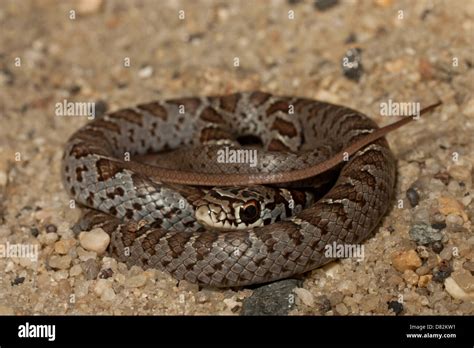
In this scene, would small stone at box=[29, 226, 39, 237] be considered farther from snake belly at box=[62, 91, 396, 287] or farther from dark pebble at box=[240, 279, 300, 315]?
dark pebble at box=[240, 279, 300, 315]

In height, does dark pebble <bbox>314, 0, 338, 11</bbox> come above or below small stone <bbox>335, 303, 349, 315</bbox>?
above

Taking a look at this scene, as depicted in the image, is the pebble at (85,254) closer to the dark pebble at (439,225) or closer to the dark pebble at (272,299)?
the dark pebble at (272,299)

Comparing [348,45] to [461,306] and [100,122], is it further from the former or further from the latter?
[461,306]

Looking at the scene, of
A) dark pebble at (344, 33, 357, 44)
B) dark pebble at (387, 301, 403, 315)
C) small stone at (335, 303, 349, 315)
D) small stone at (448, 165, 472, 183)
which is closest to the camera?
dark pebble at (387, 301, 403, 315)

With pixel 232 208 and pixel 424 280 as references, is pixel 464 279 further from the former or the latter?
pixel 232 208

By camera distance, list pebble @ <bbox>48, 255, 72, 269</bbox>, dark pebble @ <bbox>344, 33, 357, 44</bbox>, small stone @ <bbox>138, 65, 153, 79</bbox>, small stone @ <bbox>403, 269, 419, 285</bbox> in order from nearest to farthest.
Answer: small stone @ <bbox>403, 269, 419, 285</bbox>, pebble @ <bbox>48, 255, 72, 269</bbox>, dark pebble @ <bbox>344, 33, 357, 44</bbox>, small stone @ <bbox>138, 65, 153, 79</bbox>

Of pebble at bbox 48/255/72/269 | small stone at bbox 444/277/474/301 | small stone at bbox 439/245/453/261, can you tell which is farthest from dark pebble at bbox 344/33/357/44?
pebble at bbox 48/255/72/269
